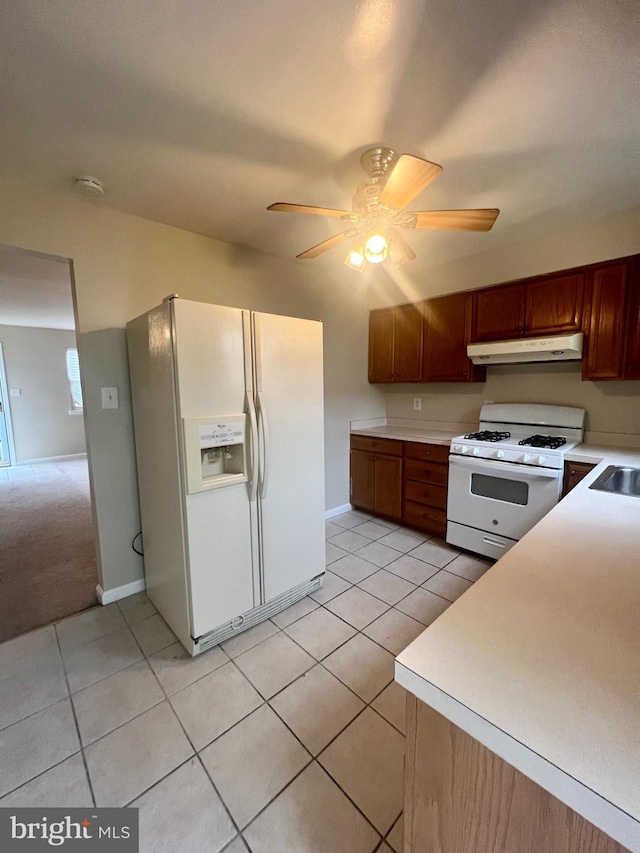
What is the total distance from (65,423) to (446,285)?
666cm

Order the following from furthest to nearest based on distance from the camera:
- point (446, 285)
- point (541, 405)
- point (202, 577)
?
point (446, 285) < point (541, 405) < point (202, 577)

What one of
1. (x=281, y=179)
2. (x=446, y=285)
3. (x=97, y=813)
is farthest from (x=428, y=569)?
(x=281, y=179)

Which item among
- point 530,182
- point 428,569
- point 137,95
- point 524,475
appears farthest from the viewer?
point 428,569

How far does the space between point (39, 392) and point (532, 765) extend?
7.56 metres

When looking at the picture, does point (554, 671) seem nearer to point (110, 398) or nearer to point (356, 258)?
point (356, 258)

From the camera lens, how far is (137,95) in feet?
4.32

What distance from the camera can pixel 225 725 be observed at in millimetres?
1419

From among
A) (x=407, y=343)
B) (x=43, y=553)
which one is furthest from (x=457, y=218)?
(x=43, y=553)

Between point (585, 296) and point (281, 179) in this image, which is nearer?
point (281, 179)

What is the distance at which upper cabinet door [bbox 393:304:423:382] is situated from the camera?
129 inches

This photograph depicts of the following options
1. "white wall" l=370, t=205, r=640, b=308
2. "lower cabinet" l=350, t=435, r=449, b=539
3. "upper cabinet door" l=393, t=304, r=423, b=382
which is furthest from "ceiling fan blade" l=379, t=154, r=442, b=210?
"lower cabinet" l=350, t=435, r=449, b=539

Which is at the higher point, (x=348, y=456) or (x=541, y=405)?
(x=541, y=405)

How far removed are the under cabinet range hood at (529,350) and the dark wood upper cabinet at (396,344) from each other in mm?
573

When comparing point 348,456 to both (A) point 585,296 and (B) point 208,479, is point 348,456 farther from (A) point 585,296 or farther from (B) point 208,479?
(A) point 585,296
